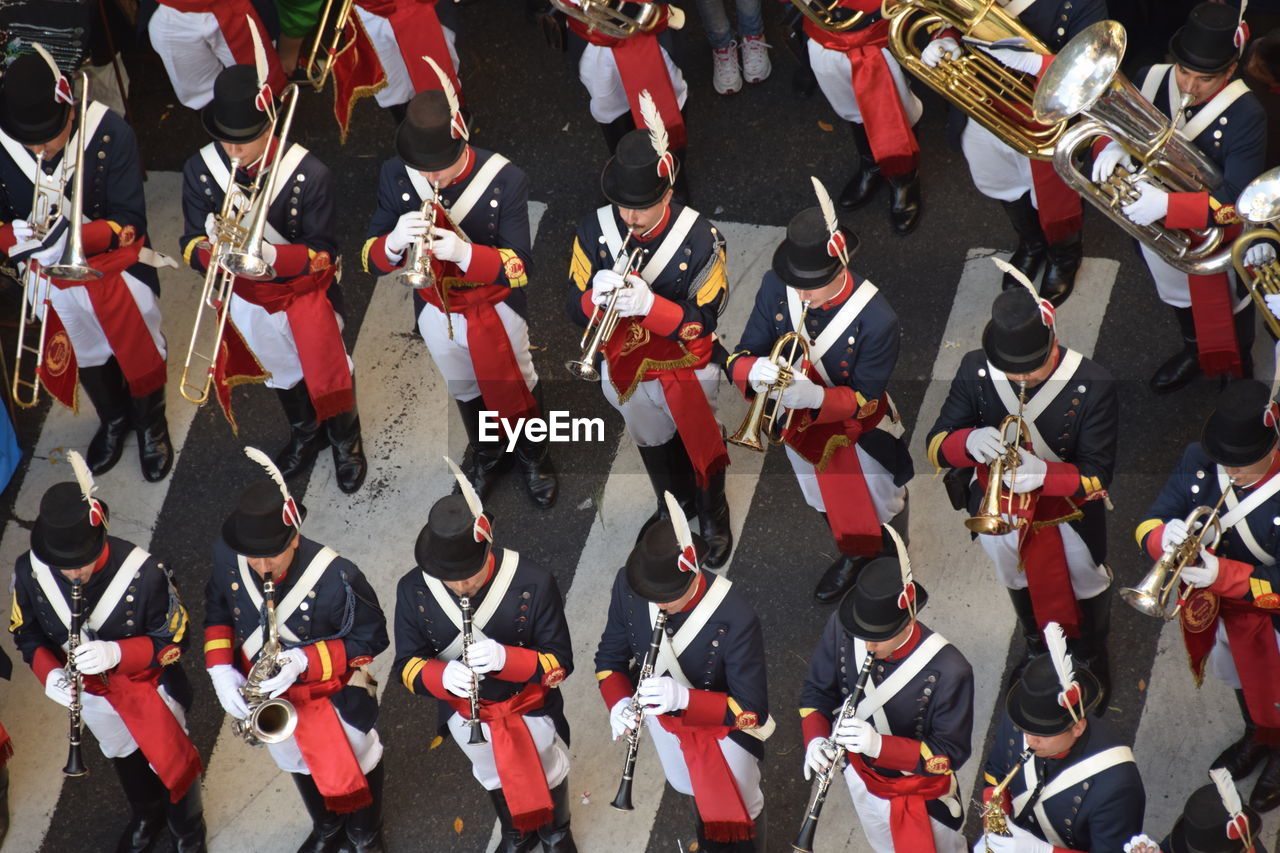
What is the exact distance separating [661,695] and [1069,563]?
2521 mm

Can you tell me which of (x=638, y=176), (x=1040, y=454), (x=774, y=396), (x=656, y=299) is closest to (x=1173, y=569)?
(x=1040, y=454)

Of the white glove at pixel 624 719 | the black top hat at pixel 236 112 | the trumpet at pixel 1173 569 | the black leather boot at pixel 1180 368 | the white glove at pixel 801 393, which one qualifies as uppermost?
the black top hat at pixel 236 112

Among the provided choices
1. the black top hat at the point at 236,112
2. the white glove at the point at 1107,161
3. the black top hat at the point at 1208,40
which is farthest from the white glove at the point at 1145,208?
the black top hat at the point at 236,112

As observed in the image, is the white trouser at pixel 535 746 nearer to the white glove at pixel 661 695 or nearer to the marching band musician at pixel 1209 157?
the white glove at pixel 661 695

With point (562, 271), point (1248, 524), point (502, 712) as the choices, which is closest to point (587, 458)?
point (562, 271)

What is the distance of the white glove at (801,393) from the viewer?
1030cm

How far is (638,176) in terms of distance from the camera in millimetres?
Result: 10445

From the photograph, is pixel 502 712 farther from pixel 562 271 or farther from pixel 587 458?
pixel 562 271

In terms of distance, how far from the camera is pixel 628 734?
976cm

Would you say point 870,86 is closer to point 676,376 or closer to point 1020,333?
point 676,376

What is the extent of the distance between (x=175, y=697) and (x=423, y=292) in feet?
8.75

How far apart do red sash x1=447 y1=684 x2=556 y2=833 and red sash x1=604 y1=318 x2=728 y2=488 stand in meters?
1.80

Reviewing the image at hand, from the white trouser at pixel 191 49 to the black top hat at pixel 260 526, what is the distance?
3532 mm

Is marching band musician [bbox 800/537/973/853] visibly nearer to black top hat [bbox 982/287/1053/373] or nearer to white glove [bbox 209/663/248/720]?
black top hat [bbox 982/287/1053/373]
